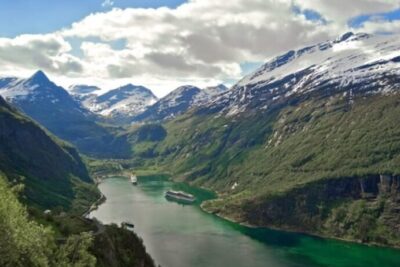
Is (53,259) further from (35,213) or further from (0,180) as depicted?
(35,213)

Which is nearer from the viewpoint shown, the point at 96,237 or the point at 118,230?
the point at 96,237

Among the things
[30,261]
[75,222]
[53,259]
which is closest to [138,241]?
[75,222]

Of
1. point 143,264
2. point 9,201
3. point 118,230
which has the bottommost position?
point 143,264

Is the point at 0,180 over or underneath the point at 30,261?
over

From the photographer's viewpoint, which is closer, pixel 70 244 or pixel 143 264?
pixel 70 244

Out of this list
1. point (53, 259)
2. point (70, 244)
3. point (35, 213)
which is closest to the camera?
point (53, 259)

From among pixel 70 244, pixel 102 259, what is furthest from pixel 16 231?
pixel 102 259

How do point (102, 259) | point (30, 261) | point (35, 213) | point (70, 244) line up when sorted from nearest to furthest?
point (30, 261)
point (70, 244)
point (102, 259)
point (35, 213)

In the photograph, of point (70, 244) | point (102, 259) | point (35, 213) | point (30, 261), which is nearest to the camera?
point (30, 261)

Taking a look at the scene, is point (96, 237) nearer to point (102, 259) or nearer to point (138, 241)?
point (102, 259)
